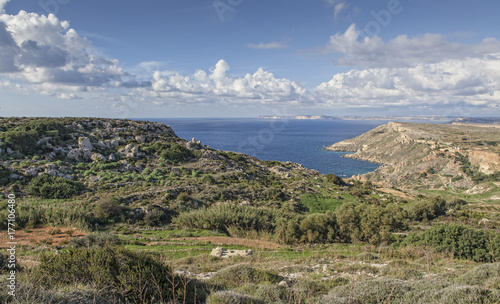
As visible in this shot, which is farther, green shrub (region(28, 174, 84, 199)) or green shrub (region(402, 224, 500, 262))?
green shrub (region(28, 174, 84, 199))

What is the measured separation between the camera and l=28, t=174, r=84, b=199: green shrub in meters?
20.3

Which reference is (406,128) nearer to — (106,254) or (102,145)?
(102,145)

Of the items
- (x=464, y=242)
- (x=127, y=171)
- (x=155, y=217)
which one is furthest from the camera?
(x=127, y=171)

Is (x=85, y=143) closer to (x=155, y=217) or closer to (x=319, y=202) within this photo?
(x=155, y=217)

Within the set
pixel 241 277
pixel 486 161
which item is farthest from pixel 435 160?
pixel 241 277

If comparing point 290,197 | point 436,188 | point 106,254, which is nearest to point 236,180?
point 290,197

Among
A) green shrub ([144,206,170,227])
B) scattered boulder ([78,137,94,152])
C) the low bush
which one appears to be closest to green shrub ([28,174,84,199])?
the low bush

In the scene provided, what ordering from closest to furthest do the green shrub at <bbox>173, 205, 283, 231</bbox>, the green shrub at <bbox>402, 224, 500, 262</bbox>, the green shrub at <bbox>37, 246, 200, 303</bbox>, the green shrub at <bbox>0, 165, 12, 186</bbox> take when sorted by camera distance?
1. the green shrub at <bbox>37, 246, 200, 303</bbox>
2. the green shrub at <bbox>402, 224, 500, 262</bbox>
3. the green shrub at <bbox>173, 205, 283, 231</bbox>
4. the green shrub at <bbox>0, 165, 12, 186</bbox>

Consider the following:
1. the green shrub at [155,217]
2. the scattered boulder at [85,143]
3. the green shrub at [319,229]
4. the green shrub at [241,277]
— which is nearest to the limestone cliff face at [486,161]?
the green shrub at [319,229]

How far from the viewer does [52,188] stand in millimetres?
20781

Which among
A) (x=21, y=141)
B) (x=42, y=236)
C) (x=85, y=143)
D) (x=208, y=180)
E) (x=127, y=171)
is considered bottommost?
(x=208, y=180)

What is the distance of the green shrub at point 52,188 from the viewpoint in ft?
66.7

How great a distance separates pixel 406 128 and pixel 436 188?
68.6 m

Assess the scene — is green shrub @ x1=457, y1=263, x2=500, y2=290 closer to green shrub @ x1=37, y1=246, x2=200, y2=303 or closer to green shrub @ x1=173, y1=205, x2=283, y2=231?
green shrub @ x1=37, y1=246, x2=200, y2=303
